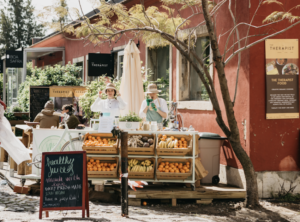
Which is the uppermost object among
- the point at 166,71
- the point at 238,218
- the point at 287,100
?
the point at 166,71

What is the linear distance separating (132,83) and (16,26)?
49368mm

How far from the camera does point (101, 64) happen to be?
13688mm

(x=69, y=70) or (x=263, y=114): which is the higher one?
(x=69, y=70)

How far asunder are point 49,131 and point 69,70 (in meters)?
9.05

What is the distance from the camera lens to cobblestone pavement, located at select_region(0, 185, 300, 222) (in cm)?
626

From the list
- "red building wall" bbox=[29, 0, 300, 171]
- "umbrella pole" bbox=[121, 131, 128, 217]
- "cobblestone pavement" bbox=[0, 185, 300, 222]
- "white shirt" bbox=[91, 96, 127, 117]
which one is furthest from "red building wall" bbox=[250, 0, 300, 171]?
"umbrella pole" bbox=[121, 131, 128, 217]

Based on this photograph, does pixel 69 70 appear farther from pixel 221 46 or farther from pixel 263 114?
pixel 263 114

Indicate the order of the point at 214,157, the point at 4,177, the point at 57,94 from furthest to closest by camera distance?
1. the point at 57,94
2. the point at 4,177
3. the point at 214,157

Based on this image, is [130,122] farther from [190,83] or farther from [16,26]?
[16,26]

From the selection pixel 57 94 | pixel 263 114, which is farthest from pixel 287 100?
pixel 57 94

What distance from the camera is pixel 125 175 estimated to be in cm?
631

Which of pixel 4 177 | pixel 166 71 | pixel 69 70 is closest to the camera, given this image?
pixel 4 177

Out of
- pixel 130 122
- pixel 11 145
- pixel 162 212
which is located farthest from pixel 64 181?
pixel 11 145

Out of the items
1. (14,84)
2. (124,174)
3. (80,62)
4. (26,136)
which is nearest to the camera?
(124,174)
